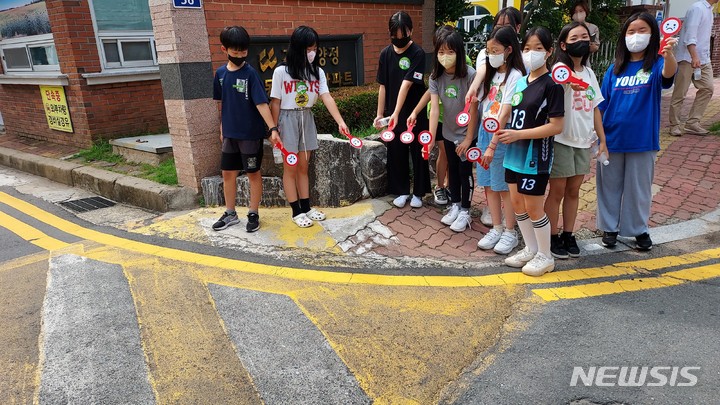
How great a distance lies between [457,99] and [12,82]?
817 centimetres

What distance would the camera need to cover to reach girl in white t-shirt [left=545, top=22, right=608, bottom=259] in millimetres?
3500

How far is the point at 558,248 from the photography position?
13.1 feet

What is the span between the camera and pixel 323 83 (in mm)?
4531

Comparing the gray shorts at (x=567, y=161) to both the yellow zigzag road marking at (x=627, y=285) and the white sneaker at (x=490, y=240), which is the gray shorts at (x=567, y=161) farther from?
the yellow zigzag road marking at (x=627, y=285)

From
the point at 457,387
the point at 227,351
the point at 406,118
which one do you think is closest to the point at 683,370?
the point at 457,387

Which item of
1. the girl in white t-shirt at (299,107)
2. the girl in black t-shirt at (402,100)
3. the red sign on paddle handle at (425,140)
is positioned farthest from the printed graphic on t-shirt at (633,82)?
the girl in white t-shirt at (299,107)

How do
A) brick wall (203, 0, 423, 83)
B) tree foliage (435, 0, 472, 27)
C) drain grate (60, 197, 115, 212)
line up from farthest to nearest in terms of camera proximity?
tree foliage (435, 0, 472, 27) → drain grate (60, 197, 115, 212) → brick wall (203, 0, 423, 83)

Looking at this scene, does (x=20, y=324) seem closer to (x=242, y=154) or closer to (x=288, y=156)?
(x=242, y=154)

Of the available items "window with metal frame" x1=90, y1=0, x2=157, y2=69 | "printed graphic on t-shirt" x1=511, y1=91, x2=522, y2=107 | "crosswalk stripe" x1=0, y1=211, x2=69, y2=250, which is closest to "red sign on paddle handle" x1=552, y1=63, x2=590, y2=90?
"printed graphic on t-shirt" x1=511, y1=91, x2=522, y2=107

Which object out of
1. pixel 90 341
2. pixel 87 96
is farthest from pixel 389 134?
pixel 87 96

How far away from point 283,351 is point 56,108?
695 centimetres

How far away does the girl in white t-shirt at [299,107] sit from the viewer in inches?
168

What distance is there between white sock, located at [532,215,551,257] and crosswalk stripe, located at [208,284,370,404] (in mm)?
1734

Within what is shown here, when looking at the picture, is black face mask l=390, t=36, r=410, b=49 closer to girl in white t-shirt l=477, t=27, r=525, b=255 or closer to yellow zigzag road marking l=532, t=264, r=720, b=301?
girl in white t-shirt l=477, t=27, r=525, b=255
